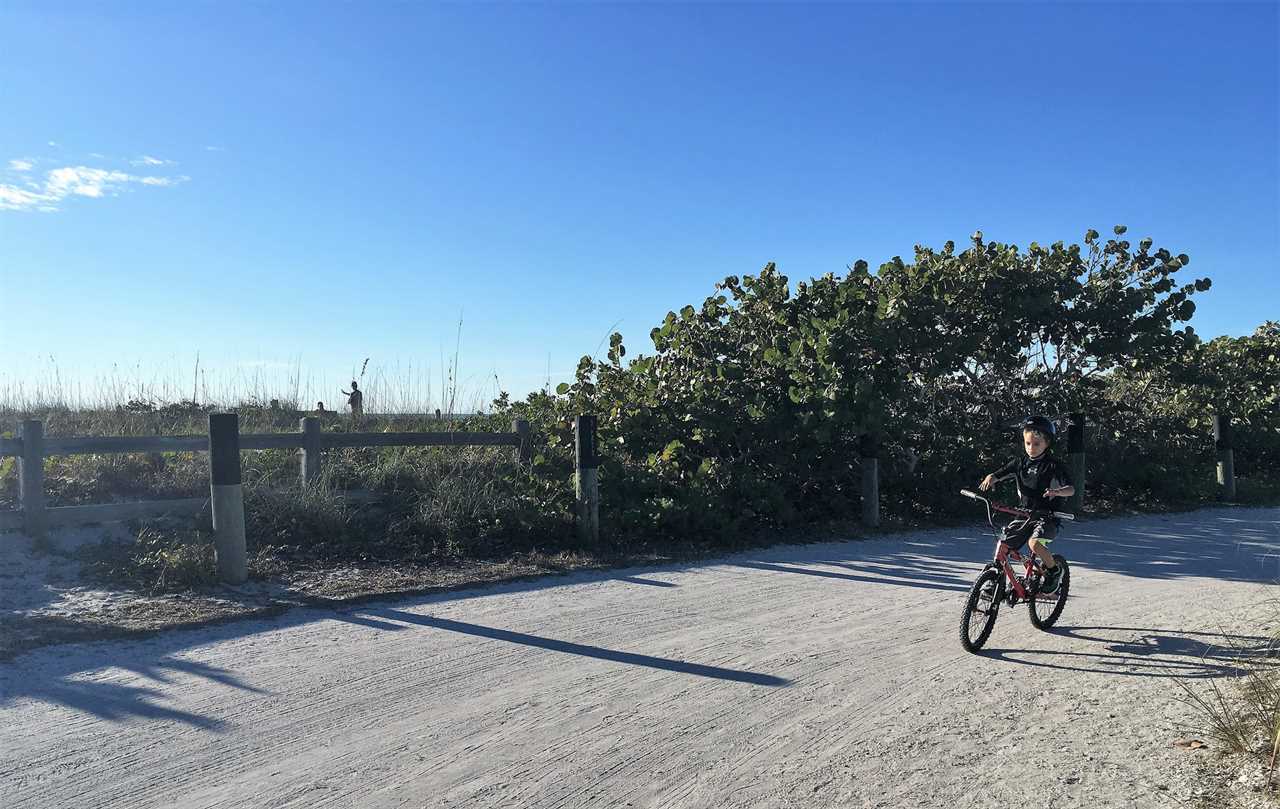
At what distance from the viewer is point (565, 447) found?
417 inches

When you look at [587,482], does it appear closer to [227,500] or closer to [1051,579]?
[227,500]

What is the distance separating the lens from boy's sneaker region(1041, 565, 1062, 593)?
6191 mm

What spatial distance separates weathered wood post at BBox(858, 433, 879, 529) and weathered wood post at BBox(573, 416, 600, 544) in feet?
12.2

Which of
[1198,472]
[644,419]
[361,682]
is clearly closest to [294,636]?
[361,682]

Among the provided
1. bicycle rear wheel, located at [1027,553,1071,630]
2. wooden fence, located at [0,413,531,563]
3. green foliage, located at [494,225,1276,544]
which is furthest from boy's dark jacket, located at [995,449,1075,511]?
wooden fence, located at [0,413,531,563]

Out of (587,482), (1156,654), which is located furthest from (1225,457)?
(587,482)

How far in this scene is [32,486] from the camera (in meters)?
7.54

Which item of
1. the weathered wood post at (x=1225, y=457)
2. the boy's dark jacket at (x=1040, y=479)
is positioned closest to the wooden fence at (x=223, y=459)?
the boy's dark jacket at (x=1040, y=479)

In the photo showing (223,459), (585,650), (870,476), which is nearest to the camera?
(585,650)

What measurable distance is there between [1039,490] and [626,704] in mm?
3355

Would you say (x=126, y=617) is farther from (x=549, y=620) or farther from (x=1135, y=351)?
(x=1135, y=351)


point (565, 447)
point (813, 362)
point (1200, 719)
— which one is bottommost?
point (1200, 719)

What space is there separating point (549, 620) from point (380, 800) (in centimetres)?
280

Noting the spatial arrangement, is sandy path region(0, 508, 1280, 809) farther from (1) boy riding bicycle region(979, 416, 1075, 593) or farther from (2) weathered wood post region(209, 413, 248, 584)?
(2) weathered wood post region(209, 413, 248, 584)
